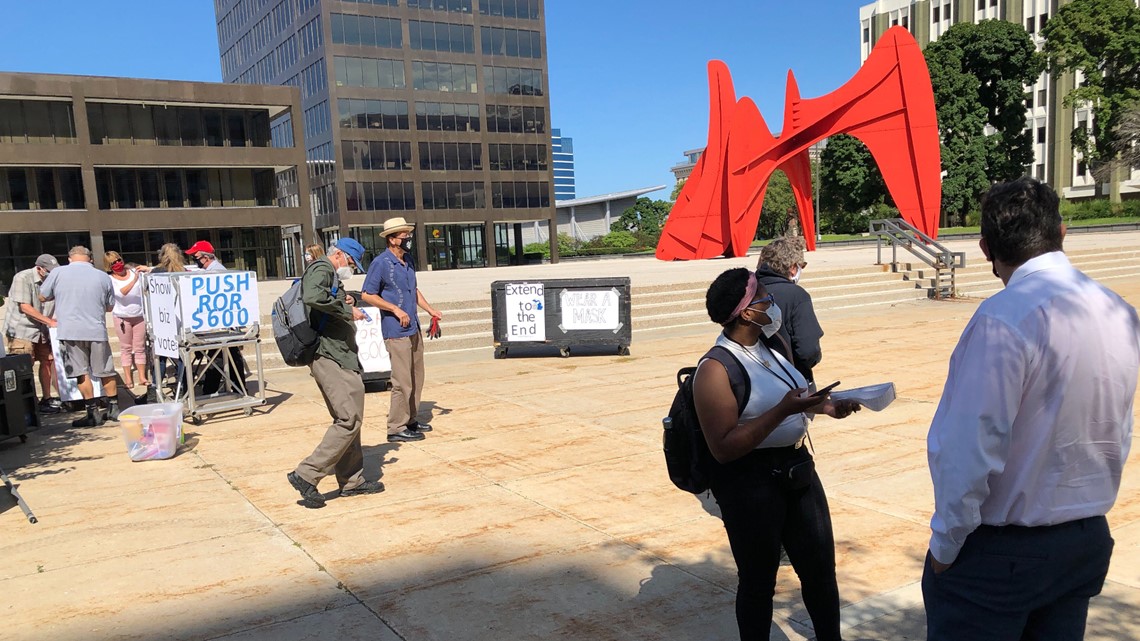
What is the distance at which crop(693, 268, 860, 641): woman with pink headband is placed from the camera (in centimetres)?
291

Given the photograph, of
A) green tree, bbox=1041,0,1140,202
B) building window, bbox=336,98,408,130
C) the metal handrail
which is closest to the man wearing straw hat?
the metal handrail

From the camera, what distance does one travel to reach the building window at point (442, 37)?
61.4 m

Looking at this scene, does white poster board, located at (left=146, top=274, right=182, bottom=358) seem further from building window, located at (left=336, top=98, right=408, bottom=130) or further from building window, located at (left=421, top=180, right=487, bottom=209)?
building window, located at (left=336, top=98, right=408, bottom=130)

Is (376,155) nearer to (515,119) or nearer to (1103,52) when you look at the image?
(515,119)

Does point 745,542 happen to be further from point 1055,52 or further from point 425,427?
point 1055,52

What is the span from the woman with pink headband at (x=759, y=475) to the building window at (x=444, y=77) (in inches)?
2438

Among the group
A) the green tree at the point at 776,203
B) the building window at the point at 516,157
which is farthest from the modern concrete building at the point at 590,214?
the building window at the point at 516,157

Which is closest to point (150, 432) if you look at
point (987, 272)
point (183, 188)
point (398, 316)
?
point (398, 316)

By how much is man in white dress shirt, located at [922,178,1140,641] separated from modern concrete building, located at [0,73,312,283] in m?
46.0

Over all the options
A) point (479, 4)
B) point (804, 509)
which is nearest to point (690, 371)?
point (804, 509)

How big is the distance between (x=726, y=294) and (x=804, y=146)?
1062 inches

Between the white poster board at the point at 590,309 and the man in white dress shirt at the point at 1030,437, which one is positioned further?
the white poster board at the point at 590,309

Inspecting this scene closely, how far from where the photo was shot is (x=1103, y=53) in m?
50.5

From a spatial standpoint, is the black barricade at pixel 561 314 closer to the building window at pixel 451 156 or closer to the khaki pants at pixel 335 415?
the khaki pants at pixel 335 415
